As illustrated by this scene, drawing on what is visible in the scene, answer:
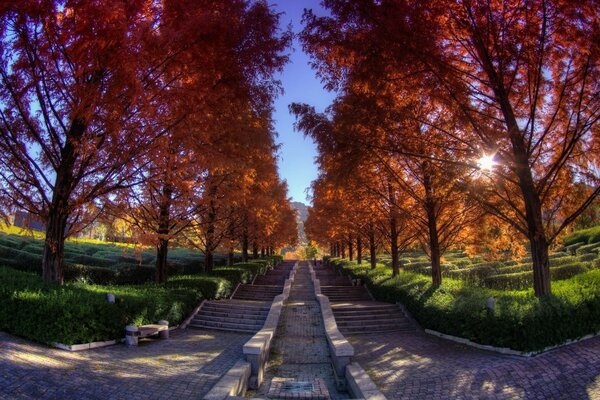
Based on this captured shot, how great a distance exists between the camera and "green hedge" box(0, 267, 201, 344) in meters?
7.52

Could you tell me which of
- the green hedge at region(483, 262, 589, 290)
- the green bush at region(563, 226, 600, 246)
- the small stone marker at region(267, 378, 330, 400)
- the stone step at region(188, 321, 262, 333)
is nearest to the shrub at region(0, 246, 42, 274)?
the stone step at region(188, 321, 262, 333)

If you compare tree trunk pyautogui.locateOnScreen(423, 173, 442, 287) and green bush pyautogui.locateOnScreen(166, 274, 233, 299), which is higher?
tree trunk pyautogui.locateOnScreen(423, 173, 442, 287)

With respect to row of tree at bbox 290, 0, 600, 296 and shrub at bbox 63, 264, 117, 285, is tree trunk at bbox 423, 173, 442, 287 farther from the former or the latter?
shrub at bbox 63, 264, 117, 285

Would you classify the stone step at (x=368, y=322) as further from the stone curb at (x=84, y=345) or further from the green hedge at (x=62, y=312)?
the stone curb at (x=84, y=345)

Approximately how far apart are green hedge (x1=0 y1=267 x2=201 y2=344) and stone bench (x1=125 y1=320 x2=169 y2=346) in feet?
0.66

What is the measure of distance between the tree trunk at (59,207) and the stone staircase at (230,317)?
4924 mm

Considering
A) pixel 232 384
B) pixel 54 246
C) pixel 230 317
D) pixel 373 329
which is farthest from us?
pixel 230 317

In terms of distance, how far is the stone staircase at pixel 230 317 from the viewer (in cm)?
1280

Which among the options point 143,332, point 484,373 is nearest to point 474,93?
point 484,373

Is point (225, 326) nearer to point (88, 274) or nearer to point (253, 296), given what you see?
point (88, 274)

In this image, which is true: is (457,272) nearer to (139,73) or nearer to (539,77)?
(539,77)

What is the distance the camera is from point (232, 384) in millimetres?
6148

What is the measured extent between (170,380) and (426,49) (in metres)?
7.18

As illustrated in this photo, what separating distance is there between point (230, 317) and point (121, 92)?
8.51 meters
